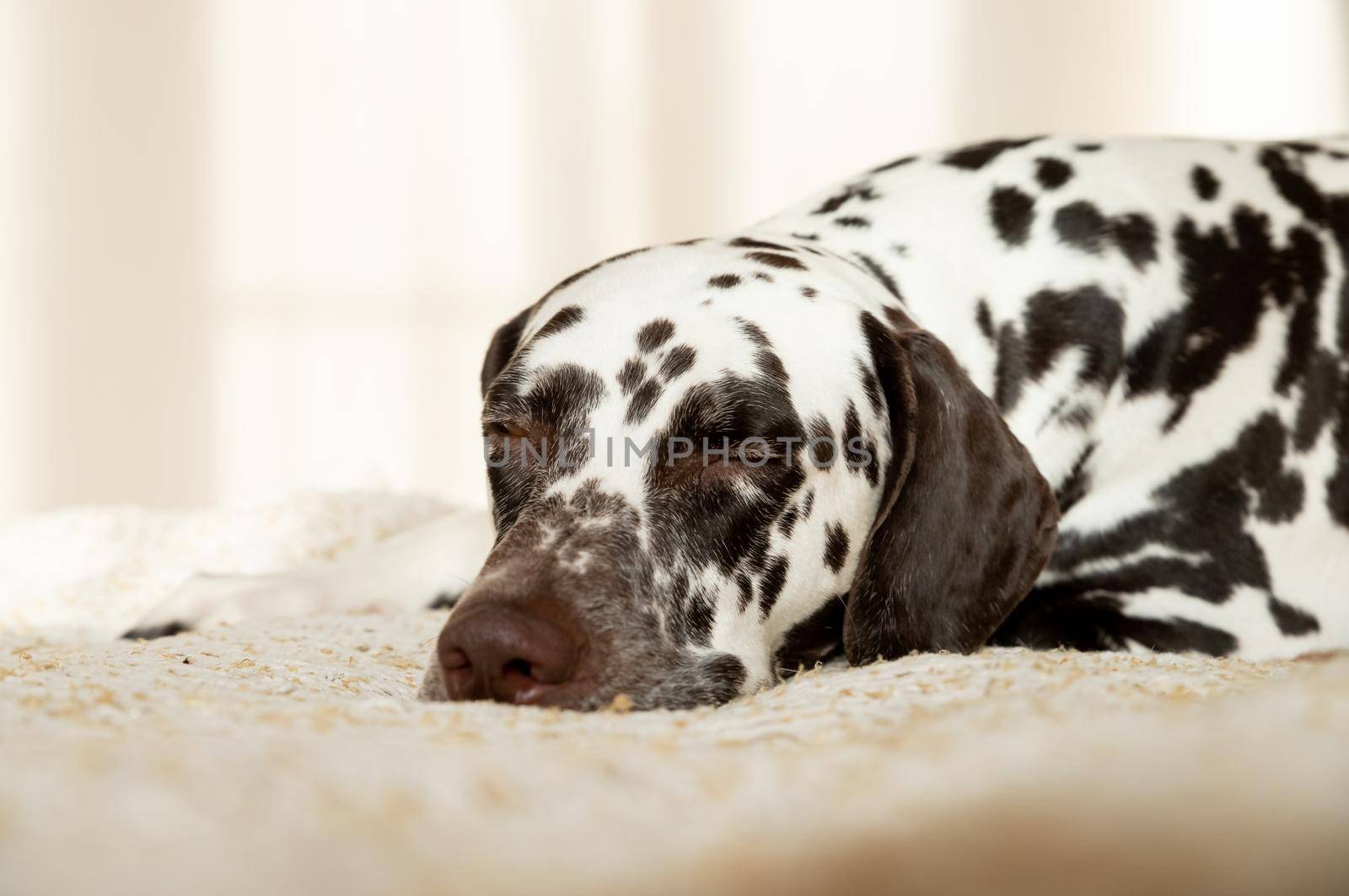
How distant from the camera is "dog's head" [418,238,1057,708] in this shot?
2.01 m

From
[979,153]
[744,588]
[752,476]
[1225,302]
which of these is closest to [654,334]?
[752,476]

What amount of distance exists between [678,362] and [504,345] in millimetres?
698

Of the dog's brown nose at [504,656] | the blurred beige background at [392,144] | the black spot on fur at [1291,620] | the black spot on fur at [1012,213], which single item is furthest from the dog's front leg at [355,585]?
the blurred beige background at [392,144]

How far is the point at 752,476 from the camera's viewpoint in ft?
7.04

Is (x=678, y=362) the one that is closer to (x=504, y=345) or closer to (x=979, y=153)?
(x=504, y=345)

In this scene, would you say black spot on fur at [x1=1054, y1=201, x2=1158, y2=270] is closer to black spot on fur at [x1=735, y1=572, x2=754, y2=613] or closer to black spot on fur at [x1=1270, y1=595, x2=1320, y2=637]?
black spot on fur at [x1=1270, y1=595, x2=1320, y2=637]

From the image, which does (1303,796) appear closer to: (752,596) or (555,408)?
(752,596)

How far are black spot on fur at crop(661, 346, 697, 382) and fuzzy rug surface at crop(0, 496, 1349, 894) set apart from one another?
747mm

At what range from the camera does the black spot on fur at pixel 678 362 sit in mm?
2160

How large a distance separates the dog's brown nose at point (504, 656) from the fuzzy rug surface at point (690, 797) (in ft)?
0.53

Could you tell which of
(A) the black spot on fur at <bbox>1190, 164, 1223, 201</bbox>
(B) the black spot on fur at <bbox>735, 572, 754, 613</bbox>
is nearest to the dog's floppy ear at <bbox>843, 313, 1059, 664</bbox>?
(B) the black spot on fur at <bbox>735, 572, 754, 613</bbox>

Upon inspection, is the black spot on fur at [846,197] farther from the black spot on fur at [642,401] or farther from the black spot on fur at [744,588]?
the black spot on fur at [744,588]

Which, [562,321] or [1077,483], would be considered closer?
[562,321]

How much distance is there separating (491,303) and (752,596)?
19.4 ft
